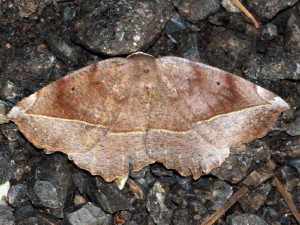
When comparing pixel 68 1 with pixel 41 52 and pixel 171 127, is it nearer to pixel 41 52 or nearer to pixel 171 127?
pixel 41 52

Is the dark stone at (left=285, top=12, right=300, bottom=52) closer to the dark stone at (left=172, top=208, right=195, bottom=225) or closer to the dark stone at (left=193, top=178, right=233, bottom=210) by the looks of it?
the dark stone at (left=193, top=178, right=233, bottom=210)

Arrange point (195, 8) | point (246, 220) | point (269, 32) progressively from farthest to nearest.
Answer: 1. point (269, 32)
2. point (195, 8)
3. point (246, 220)

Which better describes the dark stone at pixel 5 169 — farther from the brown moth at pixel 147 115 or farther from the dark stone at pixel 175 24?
the dark stone at pixel 175 24

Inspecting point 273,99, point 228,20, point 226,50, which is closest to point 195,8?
point 228,20

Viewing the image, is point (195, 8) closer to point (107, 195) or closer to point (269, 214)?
point (107, 195)

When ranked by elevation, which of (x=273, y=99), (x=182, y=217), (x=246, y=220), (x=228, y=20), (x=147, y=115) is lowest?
(x=182, y=217)

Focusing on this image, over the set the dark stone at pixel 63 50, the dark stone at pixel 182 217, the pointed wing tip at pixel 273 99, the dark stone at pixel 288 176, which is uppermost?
the pointed wing tip at pixel 273 99

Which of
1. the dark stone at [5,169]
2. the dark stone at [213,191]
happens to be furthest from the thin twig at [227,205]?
the dark stone at [5,169]
